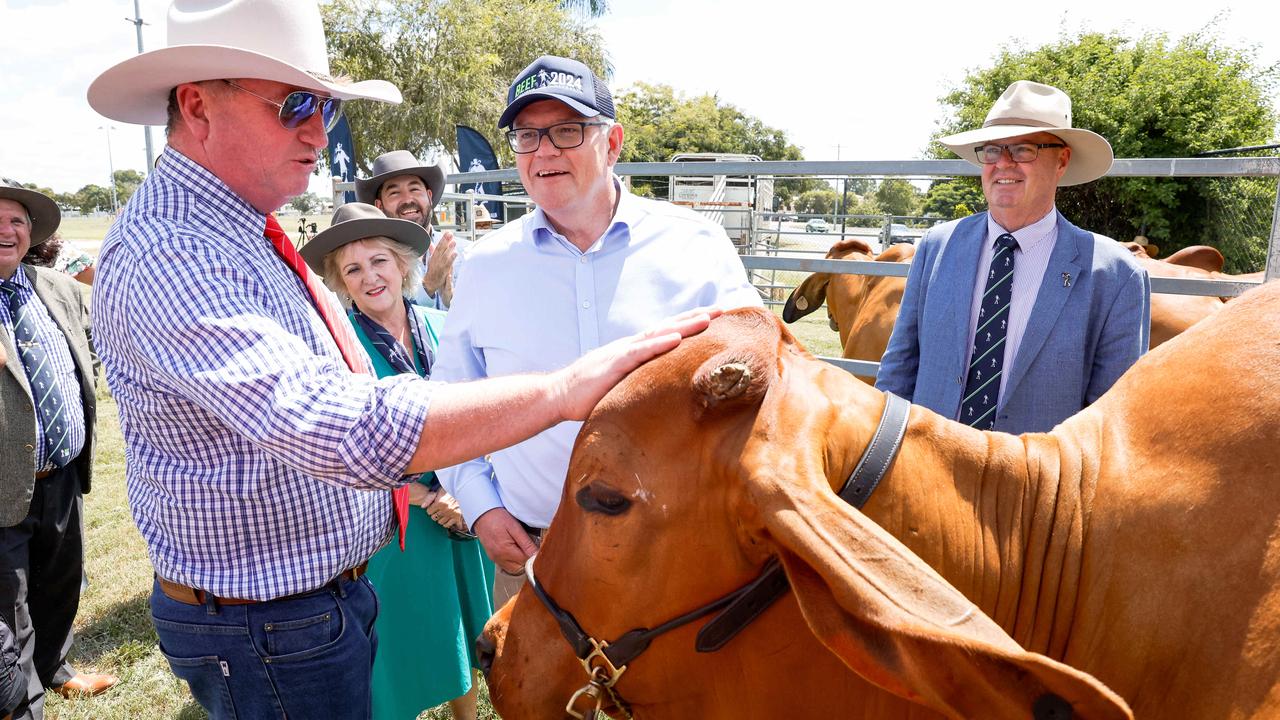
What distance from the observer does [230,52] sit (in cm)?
205

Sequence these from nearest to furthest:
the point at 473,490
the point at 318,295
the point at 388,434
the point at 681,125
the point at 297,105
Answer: the point at 388,434 < the point at 297,105 < the point at 318,295 < the point at 473,490 < the point at 681,125

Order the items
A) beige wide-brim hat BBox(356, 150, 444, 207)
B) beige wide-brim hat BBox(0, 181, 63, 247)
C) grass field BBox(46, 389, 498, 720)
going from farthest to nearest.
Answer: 1. beige wide-brim hat BBox(356, 150, 444, 207)
2. beige wide-brim hat BBox(0, 181, 63, 247)
3. grass field BBox(46, 389, 498, 720)

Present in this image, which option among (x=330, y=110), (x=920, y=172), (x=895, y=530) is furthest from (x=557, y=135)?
(x=920, y=172)

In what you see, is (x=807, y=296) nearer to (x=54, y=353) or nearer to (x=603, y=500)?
(x=54, y=353)

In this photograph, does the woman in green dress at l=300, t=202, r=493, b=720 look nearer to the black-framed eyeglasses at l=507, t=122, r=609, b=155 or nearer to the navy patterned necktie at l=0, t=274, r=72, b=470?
the black-framed eyeglasses at l=507, t=122, r=609, b=155

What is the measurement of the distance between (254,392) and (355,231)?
279 cm

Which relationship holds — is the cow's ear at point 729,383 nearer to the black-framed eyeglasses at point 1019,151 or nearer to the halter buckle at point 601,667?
the halter buckle at point 601,667

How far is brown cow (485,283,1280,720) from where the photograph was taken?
149 centimetres

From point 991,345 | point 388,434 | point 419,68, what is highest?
point 419,68

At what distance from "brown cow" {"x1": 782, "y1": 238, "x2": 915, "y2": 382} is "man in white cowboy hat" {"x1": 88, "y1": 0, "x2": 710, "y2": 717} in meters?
5.02

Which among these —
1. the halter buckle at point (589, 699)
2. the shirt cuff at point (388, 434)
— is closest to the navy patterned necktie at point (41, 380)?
the shirt cuff at point (388, 434)

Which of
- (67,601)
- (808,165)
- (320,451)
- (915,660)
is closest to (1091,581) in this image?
(915,660)

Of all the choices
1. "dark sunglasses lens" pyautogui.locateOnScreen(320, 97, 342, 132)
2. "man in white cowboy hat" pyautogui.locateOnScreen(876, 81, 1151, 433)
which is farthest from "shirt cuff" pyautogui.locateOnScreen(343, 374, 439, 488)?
"man in white cowboy hat" pyautogui.locateOnScreen(876, 81, 1151, 433)

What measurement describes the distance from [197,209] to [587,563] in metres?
1.35
